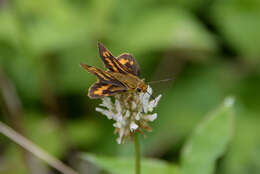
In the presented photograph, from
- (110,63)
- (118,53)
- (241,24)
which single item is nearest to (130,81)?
(110,63)

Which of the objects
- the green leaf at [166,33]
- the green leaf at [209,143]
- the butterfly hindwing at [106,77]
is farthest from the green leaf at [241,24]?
the butterfly hindwing at [106,77]

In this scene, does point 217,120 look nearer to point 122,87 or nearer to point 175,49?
point 122,87

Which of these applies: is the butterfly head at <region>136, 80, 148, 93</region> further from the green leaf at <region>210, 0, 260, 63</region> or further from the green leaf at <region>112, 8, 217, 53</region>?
the green leaf at <region>210, 0, 260, 63</region>

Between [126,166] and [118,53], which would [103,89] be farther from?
[118,53]

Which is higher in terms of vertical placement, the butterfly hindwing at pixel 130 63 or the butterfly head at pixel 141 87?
the butterfly hindwing at pixel 130 63

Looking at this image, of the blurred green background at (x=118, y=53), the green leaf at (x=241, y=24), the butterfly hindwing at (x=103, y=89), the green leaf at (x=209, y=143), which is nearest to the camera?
the butterfly hindwing at (x=103, y=89)

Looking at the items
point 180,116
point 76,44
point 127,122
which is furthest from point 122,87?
point 76,44

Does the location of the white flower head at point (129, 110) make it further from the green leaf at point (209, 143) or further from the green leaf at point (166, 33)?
the green leaf at point (166, 33)

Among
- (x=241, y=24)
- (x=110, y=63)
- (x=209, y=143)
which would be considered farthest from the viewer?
(x=241, y=24)
